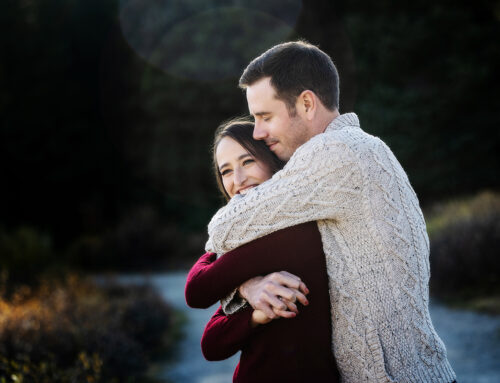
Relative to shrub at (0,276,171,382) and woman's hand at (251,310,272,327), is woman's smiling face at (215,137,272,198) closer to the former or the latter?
woman's hand at (251,310,272,327)

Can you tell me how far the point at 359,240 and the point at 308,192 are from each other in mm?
244

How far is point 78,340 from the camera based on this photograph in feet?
16.0

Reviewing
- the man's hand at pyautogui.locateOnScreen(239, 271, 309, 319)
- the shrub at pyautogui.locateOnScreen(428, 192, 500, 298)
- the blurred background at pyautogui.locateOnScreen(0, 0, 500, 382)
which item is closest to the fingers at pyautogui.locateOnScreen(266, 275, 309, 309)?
the man's hand at pyautogui.locateOnScreen(239, 271, 309, 319)

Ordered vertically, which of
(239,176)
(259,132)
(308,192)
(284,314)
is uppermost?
(259,132)

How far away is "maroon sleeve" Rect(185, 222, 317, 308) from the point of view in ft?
5.81

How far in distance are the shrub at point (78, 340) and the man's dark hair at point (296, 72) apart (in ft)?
8.31

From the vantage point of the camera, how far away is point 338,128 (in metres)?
2.00

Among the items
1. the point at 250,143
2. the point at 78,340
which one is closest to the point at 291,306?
the point at 250,143

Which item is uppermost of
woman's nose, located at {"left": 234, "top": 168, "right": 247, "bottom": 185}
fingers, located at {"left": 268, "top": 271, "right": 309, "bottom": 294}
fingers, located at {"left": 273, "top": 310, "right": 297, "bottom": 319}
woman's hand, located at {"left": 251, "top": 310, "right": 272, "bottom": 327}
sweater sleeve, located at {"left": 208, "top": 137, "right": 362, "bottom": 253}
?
woman's nose, located at {"left": 234, "top": 168, "right": 247, "bottom": 185}

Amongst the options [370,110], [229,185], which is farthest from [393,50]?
[229,185]

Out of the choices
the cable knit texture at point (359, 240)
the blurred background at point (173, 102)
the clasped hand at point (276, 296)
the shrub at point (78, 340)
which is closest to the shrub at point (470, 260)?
the blurred background at point (173, 102)

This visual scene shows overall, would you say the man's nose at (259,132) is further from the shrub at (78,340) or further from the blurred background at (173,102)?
the blurred background at (173,102)

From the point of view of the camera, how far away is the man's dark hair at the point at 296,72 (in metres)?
2.04

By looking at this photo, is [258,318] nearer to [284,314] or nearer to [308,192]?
[284,314]
